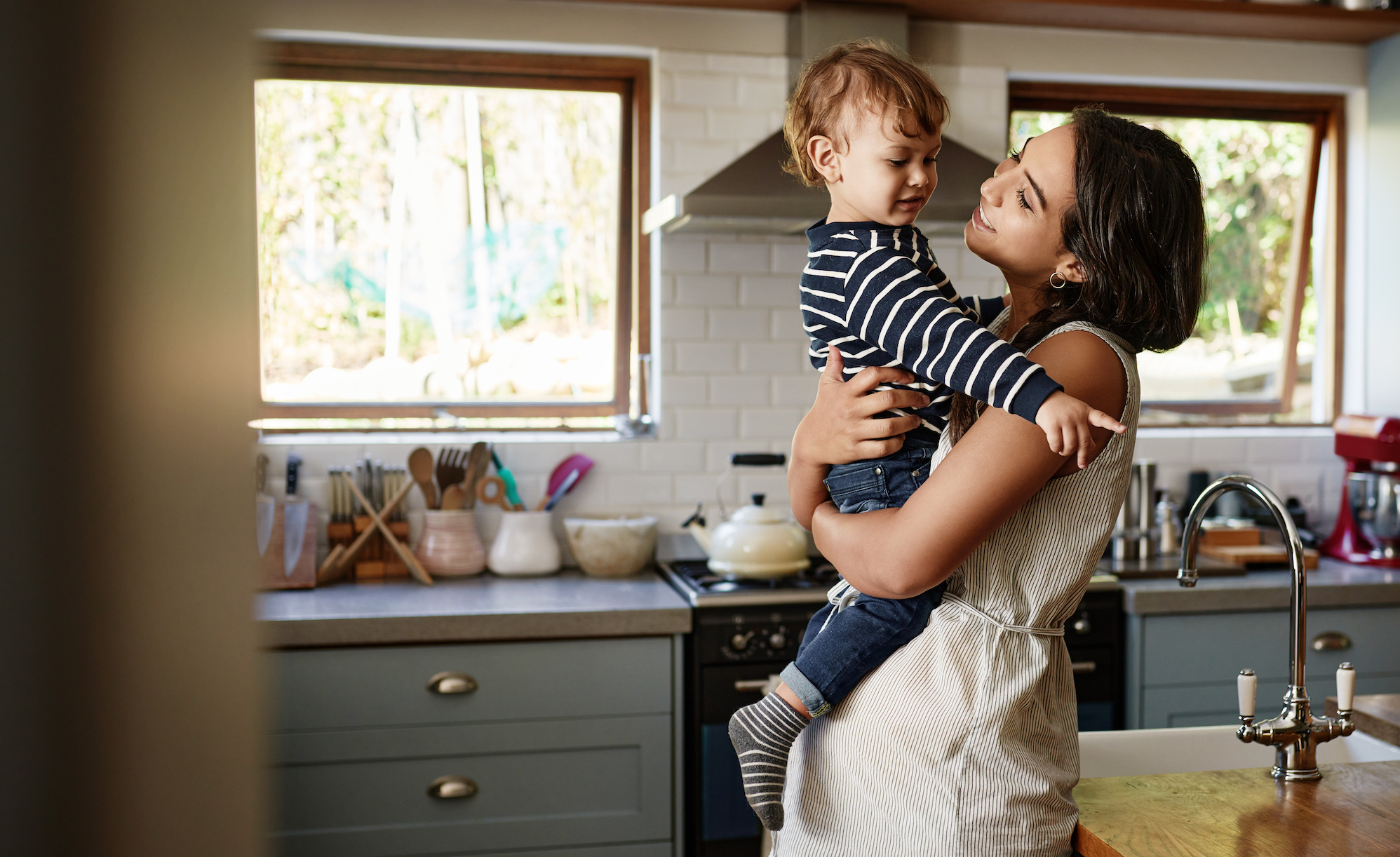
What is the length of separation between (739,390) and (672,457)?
288 millimetres

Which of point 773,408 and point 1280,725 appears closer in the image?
point 1280,725

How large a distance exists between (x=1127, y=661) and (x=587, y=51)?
2.29 m

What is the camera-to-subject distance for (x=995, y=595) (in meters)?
1.29

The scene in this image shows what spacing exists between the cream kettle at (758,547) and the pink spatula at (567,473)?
1.69ft

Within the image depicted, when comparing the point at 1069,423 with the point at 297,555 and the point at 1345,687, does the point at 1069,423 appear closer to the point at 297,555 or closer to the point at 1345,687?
the point at 1345,687

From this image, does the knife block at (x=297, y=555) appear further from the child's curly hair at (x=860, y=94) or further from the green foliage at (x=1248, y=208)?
the green foliage at (x=1248, y=208)

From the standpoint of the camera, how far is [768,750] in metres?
1.46

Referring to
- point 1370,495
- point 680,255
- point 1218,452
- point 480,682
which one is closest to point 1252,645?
point 1370,495

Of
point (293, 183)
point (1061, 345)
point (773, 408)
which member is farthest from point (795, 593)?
point (293, 183)

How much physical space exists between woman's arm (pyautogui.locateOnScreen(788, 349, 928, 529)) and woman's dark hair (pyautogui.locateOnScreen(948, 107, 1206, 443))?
23 centimetres

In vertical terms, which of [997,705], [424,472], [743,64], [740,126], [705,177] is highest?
[743,64]

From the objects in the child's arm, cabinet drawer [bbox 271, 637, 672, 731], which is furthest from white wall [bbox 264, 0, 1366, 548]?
the child's arm

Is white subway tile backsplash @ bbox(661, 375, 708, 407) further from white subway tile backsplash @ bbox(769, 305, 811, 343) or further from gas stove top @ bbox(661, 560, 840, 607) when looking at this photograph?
gas stove top @ bbox(661, 560, 840, 607)

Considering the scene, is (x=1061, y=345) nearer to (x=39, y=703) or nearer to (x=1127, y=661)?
(x=39, y=703)
